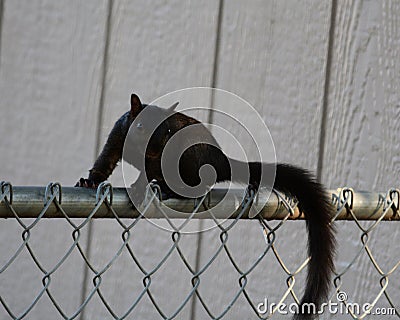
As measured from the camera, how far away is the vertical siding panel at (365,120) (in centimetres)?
148

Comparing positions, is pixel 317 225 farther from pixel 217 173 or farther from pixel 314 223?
pixel 217 173

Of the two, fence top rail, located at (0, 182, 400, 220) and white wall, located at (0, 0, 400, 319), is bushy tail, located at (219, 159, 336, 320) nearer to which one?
fence top rail, located at (0, 182, 400, 220)

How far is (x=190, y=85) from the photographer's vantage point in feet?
4.60

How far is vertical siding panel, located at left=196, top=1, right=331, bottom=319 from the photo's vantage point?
1.43 m

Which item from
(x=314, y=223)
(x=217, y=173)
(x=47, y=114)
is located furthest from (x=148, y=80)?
(x=314, y=223)

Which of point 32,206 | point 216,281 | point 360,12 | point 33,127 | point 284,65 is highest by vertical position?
point 360,12

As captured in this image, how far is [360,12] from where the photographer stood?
4.94 ft

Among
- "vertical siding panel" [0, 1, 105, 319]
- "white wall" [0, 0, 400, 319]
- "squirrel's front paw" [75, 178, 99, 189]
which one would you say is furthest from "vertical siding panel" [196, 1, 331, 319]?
"squirrel's front paw" [75, 178, 99, 189]

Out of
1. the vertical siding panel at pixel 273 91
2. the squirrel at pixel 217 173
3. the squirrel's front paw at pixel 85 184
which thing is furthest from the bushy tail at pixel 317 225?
the vertical siding panel at pixel 273 91

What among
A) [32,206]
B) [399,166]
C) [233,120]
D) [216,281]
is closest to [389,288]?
[399,166]

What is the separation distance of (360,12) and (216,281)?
0.57 meters

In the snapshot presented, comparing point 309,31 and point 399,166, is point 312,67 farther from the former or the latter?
point 399,166

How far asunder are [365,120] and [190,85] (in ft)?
1.14

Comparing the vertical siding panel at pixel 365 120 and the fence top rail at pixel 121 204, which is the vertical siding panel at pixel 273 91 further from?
the fence top rail at pixel 121 204
